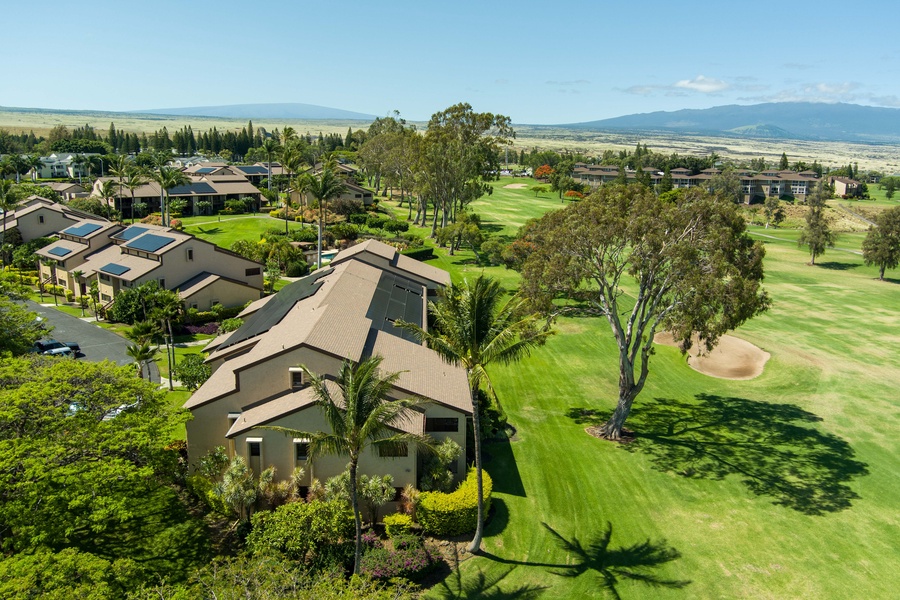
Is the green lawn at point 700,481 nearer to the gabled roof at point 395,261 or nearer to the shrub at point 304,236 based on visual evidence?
the gabled roof at point 395,261

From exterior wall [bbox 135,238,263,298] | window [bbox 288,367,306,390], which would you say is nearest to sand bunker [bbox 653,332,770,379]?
window [bbox 288,367,306,390]

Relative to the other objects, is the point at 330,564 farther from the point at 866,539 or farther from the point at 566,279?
the point at 866,539

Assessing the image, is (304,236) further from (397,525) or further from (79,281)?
(397,525)

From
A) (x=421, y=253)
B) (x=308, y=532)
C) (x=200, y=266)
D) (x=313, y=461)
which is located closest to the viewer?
(x=308, y=532)

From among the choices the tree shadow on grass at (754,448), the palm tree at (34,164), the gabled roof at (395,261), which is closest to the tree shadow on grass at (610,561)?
the tree shadow on grass at (754,448)

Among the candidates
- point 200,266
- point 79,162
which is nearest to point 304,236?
point 200,266
